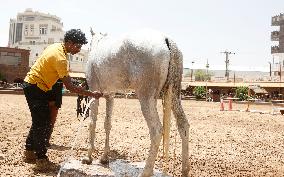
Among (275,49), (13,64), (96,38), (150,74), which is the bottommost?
(150,74)

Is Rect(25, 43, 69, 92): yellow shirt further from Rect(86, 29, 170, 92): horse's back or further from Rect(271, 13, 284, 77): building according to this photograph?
Rect(271, 13, 284, 77): building

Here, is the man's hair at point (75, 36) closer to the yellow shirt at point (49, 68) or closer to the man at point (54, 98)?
the yellow shirt at point (49, 68)

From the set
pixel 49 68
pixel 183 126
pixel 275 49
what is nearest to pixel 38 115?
pixel 49 68

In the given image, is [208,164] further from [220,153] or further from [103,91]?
[103,91]

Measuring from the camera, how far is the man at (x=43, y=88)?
19.4 ft

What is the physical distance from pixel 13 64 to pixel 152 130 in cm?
5598

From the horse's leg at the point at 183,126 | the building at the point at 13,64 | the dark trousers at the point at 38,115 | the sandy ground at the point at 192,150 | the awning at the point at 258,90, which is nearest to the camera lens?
the horse's leg at the point at 183,126

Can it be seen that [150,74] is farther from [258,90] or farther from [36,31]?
[36,31]

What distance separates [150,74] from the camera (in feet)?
15.3

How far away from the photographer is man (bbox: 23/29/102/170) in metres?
5.90

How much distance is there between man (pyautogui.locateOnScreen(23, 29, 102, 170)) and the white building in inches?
3210

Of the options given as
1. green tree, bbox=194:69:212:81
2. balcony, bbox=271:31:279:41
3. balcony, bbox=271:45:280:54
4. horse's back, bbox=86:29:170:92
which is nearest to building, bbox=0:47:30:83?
green tree, bbox=194:69:212:81

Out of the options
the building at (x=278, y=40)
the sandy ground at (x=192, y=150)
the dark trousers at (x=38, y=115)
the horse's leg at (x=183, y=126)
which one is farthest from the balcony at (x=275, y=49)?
the horse's leg at (x=183, y=126)

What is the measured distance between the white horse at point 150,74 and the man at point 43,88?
766mm
